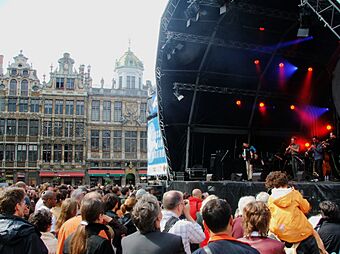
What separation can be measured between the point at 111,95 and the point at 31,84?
8.38m

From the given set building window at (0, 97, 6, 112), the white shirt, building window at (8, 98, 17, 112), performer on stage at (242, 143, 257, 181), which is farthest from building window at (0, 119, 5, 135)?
the white shirt

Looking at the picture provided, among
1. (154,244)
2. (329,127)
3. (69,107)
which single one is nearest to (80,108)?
(69,107)

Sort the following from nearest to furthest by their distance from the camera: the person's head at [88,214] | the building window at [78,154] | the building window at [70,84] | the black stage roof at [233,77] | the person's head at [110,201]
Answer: the person's head at [88,214]
the person's head at [110,201]
the black stage roof at [233,77]
the building window at [78,154]
the building window at [70,84]

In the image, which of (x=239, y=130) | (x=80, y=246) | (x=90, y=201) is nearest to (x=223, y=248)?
(x=80, y=246)

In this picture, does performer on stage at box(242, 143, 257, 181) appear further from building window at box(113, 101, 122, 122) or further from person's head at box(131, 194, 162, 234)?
building window at box(113, 101, 122, 122)

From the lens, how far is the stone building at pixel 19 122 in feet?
127

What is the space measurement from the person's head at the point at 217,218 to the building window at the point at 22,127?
3953cm

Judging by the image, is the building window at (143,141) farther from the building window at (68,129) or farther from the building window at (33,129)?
the building window at (33,129)

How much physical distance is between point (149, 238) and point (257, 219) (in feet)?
2.88

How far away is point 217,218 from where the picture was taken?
8.73ft

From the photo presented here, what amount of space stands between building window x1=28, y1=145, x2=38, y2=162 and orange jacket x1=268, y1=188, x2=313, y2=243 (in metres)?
38.3

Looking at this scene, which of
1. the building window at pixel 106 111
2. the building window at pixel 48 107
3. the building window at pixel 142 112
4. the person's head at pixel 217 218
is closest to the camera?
the person's head at pixel 217 218

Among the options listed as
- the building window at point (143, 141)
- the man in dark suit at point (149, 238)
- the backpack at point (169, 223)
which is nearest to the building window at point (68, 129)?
the building window at point (143, 141)

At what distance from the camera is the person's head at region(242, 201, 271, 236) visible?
3076 millimetres
